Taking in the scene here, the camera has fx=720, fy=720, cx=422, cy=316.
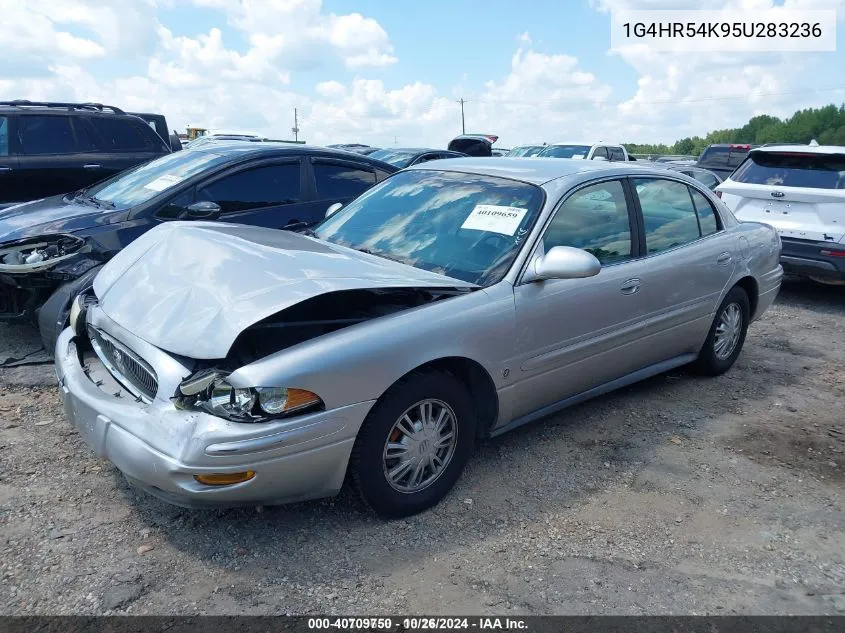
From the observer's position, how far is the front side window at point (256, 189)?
5801 millimetres

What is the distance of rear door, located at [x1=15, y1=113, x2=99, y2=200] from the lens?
777 centimetres

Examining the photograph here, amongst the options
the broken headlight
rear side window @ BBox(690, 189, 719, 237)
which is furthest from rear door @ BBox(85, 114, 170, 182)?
the broken headlight

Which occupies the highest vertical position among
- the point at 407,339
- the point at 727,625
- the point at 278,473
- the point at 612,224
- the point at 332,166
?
the point at 332,166

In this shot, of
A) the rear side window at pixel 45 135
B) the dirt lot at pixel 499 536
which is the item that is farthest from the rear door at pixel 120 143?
the dirt lot at pixel 499 536

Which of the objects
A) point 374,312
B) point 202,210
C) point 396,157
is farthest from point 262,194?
point 396,157

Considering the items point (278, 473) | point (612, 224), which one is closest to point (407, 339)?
point (278, 473)

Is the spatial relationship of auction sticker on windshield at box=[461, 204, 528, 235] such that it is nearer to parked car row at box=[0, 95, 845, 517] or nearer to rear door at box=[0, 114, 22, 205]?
parked car row at box=[0, 95, 845, 517]

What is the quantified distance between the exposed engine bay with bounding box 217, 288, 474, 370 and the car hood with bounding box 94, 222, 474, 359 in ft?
0.21

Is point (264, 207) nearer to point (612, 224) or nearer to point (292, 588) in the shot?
point (612, 224)

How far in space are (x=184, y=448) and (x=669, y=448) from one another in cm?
278

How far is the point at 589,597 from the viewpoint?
9.16 feet

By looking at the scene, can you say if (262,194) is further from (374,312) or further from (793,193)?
(793,193)

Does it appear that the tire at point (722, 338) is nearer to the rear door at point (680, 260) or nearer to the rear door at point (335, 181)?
the rear door at point (680, 260)

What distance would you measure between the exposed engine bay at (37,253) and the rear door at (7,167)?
9.95ft
